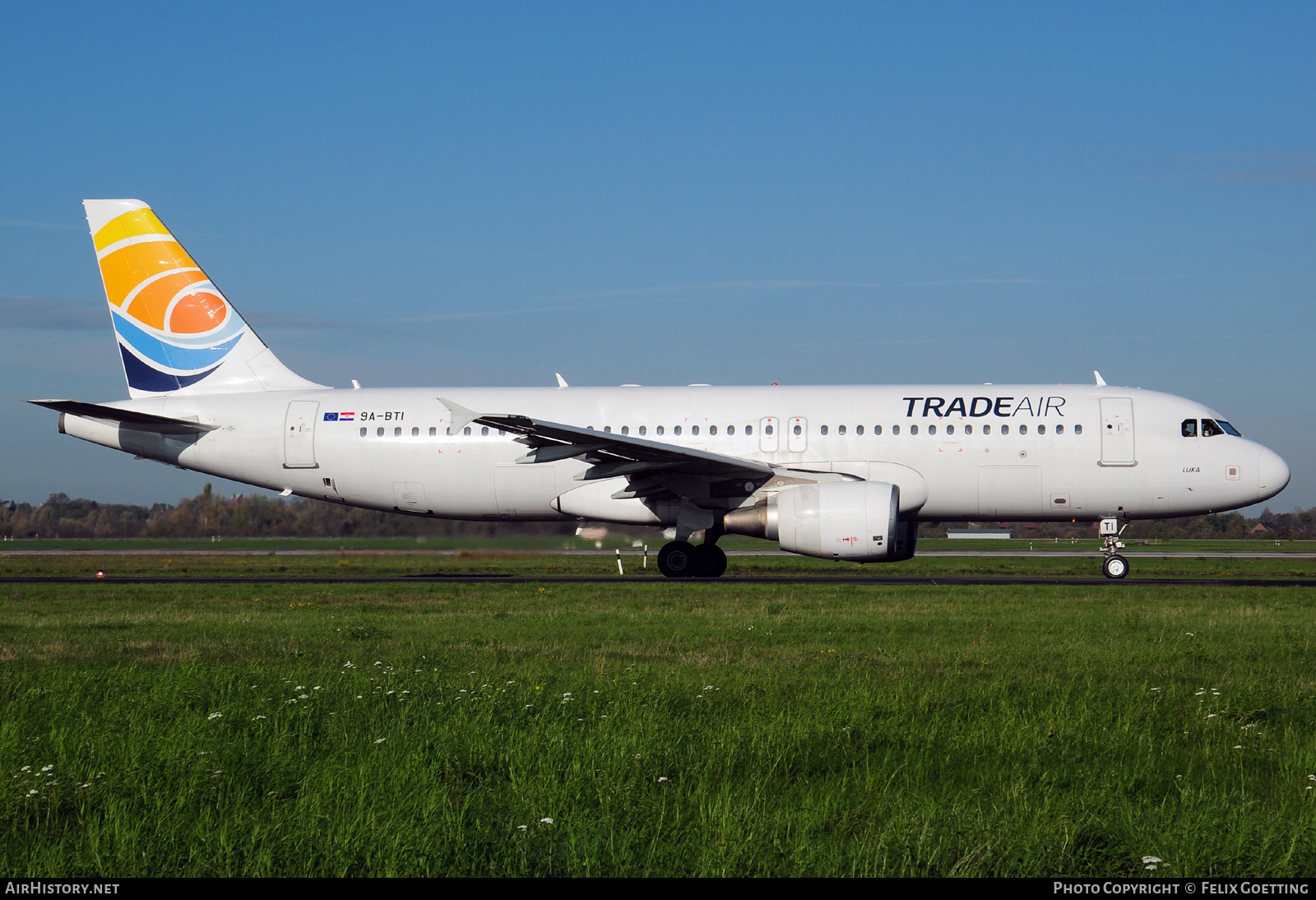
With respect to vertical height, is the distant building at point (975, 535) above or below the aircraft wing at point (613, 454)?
below

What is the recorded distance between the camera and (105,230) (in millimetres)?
25422

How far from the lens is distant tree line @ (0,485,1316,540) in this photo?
2533 centimetres

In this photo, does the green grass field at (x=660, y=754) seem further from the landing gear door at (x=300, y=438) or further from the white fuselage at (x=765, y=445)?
the landing gear door at (x=300, y=438)

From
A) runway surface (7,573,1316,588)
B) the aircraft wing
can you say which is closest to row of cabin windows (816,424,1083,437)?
the aircraft wing

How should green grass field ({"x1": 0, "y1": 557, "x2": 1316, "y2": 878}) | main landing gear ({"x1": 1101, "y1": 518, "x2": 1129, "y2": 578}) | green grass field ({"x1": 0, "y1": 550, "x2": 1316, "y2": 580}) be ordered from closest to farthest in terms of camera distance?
green grass field ({"x1": 0, "y1": 557, "x2": 1316, "y2": 878}) → main landing gear ({"x1": 1101, "y1": 518, "x2": 1129, "y2": 578}) → green grass field ({"x1": 0, "y1": 550, "x2": 1316, "y2": 580})

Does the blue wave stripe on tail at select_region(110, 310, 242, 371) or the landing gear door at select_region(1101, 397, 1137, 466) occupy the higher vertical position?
the blue wave stripe on tail at select_region(110, 310, 242, 371)

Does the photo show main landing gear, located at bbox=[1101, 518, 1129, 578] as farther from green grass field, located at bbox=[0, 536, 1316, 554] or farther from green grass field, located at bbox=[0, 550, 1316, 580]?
green grass field, located at bbox=[0, 536, 1316, 554]

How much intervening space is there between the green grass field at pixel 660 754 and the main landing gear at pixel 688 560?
11.0 metres

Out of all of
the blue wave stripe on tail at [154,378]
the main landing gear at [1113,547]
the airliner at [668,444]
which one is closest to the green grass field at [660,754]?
the airliner at [668,444]

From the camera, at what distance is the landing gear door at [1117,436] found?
2197cm

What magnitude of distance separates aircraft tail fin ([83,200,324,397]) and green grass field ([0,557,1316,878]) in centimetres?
1402

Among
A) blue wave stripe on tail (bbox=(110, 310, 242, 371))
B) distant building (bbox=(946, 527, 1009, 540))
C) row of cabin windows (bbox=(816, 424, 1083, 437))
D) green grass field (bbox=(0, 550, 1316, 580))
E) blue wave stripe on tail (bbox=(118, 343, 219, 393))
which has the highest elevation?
blue wave stripe on tail (bbox=(110, 310, 242, 371))
